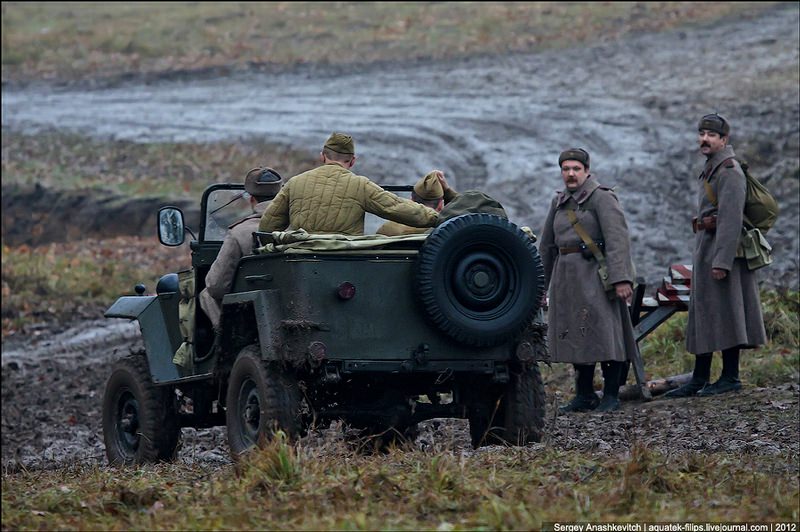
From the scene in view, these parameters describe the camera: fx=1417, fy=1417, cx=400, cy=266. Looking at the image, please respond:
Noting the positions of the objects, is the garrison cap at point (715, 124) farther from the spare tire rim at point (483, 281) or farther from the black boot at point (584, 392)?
the spare tire rim at point (483, 281)

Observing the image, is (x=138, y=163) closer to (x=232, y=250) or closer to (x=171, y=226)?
(x=171, y=226)

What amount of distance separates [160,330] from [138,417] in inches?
22.1

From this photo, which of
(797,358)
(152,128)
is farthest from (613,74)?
(797,358)

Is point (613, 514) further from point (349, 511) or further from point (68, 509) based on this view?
point (68, 509)

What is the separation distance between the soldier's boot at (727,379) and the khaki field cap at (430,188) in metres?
3.17

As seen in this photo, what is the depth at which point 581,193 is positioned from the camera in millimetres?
9742

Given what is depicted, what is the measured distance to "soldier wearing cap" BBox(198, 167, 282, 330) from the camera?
7.85 meters

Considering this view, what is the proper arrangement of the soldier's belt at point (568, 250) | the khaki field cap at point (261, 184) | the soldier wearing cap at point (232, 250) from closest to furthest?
the soldier wearing cap at point (232, 250)
the khaki field cap at point (261, 184)
the soldier's belt at point (568, 250)

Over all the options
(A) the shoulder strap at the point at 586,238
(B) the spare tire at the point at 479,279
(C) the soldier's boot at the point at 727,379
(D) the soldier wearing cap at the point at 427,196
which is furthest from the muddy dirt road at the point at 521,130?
(D) the soldier wearing cap at the point at 427,196

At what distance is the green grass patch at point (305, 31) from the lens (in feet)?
93.7

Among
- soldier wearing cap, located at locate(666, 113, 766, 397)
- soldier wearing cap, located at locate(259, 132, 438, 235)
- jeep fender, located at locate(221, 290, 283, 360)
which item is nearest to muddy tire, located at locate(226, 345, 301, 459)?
jeep fender, located at locate(221, 290, 283, 360)

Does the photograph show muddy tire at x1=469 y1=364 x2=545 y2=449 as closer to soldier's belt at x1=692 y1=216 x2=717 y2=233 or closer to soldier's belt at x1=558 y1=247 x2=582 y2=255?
soldier's belt at x1=558 y1=247 x2=582 y2=255

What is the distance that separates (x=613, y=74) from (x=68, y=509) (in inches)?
794

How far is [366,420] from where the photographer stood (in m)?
7.68
